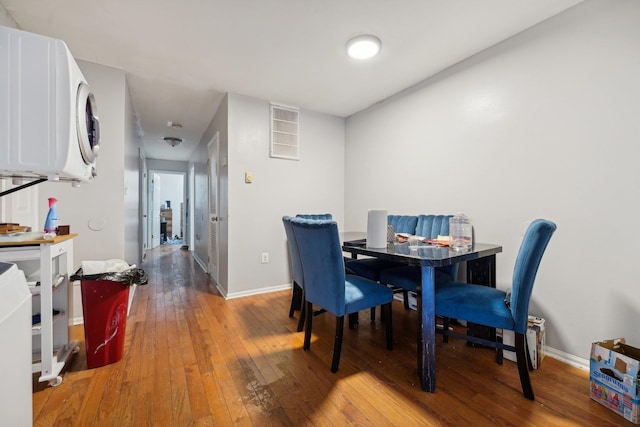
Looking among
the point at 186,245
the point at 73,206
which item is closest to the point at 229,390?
the point at 73,206

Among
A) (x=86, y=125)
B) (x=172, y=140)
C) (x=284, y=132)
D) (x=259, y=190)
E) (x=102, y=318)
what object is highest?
(x=172, y=140)

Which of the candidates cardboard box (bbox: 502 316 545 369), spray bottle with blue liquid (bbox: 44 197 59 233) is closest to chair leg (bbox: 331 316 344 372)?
cardboard box (bbox: 502 316 545 369)

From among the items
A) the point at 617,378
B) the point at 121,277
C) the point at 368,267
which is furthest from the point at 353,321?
the point at 121,277

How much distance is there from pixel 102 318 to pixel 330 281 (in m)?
1.41

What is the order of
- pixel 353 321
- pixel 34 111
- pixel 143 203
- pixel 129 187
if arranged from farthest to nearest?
1. pixel 143 203
2. pixel 129 187
3. pixel 353 321
4. pixel 34 111

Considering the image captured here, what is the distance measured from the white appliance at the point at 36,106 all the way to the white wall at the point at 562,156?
2525 millimetres

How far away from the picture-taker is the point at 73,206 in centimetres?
230

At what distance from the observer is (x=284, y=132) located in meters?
3.29

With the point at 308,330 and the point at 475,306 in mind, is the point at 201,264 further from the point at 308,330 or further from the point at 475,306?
the point at 475,306

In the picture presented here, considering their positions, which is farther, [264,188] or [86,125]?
[264,188]

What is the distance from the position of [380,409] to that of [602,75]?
89.2 inches

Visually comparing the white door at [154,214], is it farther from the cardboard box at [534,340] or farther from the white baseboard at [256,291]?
the cardboard box at [534,340]

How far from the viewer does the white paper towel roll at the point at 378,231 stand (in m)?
1.78

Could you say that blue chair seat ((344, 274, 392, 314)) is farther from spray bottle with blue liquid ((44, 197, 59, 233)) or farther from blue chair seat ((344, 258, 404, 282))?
spray bottle with blue liquid ((44, 197, 59, 233))
